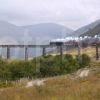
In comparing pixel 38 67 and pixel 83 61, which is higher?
pixel 83 61

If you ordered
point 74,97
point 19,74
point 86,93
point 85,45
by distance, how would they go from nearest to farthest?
point 74,97, point 86,93, point 19,74, point 85,45

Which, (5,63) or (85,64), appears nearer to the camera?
(5,63)

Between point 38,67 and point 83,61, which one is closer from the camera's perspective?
point 38,67

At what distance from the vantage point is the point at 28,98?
14688 mm

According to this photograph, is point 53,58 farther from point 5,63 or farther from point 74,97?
point 74,97

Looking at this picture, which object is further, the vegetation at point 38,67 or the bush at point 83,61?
the bush at point 83,61

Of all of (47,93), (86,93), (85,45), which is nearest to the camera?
(86,93)

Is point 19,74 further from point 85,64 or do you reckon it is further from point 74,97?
point 74,97

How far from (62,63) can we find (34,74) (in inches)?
282

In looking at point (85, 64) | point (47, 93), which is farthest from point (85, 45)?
point (47, 93)

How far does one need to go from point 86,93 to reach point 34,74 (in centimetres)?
5675

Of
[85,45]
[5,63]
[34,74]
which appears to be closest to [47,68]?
[34,74]

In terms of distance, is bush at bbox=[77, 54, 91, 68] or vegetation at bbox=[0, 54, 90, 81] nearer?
vegetation at bbox=[0, 54, 90, 81]

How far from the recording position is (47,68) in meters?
73.3
